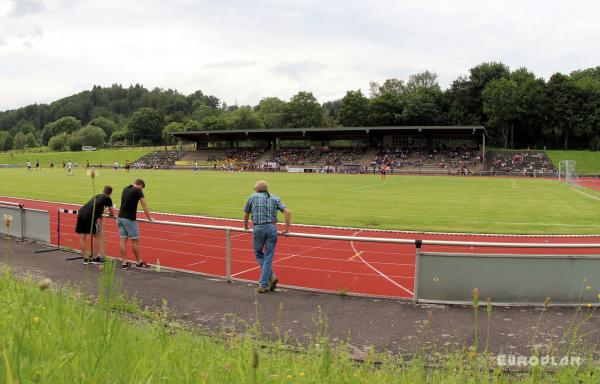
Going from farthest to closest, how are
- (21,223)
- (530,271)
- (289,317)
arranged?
(21,223), (530,271), (289,317)

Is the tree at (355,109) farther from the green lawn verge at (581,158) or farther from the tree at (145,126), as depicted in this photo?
the tree at (145,126)

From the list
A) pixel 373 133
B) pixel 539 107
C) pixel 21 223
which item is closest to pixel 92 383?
pixel 21 223

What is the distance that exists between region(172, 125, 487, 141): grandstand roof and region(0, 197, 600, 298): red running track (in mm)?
60552

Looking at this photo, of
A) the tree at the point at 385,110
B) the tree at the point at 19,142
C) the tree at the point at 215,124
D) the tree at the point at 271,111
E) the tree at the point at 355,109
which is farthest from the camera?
the tree at the point at 19,142

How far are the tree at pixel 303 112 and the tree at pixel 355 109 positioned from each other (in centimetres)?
1242

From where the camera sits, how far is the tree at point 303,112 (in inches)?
4906

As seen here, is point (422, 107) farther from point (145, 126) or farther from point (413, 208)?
point (145, 126)

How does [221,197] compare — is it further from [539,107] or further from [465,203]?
[539,107]

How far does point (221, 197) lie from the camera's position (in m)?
29.7

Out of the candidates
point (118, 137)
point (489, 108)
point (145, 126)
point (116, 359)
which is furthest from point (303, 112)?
point (116, 359)

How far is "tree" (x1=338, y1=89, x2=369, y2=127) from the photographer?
111 m

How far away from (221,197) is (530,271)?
2313 cm

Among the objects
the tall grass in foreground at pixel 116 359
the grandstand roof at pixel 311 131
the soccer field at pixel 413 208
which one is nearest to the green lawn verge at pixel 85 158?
the grandstand roof at pixel 311 131

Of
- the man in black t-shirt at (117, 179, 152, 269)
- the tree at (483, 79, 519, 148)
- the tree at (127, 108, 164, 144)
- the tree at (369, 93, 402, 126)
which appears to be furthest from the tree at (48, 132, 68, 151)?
the man in black t-shirt at (117, 179, 152, 269)
